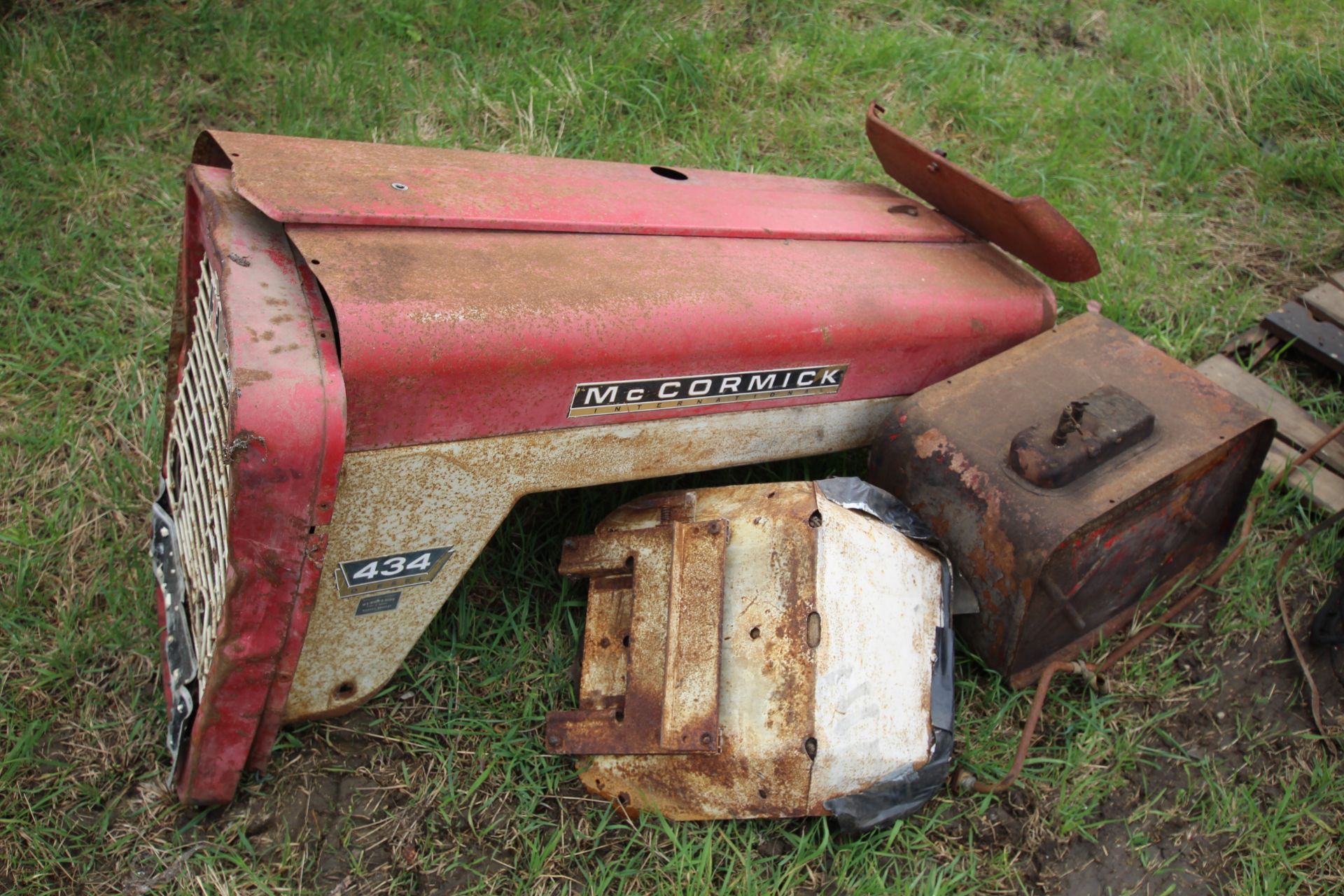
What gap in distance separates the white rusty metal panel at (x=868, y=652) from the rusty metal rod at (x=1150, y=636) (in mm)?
182

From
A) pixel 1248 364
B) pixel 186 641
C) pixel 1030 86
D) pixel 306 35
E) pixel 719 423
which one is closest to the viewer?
pixel 186 641

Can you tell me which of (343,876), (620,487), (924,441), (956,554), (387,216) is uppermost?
(387,216)

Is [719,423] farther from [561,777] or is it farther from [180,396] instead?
[180,396]

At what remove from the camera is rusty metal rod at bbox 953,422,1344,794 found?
6.37ft

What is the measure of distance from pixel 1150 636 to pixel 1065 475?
0.61 m

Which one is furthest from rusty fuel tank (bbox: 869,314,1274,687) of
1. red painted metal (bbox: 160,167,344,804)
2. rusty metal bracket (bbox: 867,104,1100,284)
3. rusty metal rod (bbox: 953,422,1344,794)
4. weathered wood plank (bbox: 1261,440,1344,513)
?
red painted metal (bbox: 160,167,344,804)

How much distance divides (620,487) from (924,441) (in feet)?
2.26

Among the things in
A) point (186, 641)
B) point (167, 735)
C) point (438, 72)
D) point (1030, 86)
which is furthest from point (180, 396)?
point (1030, 86)

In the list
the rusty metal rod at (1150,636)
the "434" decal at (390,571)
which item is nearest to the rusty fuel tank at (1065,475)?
the rusty metal rod at (1150,636)

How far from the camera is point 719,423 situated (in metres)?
1.93

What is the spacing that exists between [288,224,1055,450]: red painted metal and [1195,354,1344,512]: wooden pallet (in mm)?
874

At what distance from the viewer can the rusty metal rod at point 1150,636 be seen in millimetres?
1942

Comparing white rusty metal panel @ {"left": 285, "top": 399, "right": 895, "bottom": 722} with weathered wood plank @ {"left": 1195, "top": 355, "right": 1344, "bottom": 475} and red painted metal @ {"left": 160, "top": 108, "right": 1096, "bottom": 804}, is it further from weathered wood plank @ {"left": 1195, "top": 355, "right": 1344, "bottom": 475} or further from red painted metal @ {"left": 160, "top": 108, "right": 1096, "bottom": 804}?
weathered wood plank @ {"left": 1195, "top": 355, "right": 1344, "bottom": 475}

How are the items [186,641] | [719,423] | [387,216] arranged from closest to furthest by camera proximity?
[387,216] → [186,641] → [719,423]
